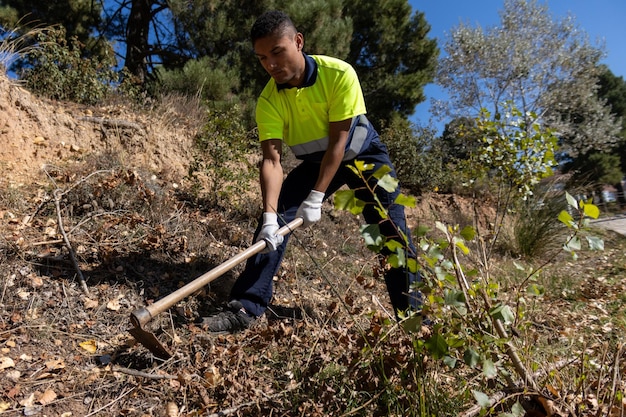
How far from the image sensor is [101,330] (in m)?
2.23

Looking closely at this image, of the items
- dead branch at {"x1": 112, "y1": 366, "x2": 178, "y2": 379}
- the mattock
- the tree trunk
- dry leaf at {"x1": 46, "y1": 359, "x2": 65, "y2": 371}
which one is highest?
the tree trunk

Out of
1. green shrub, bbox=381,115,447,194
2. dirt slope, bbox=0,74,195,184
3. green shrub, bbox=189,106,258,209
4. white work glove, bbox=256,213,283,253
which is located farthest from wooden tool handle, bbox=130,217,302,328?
green shrub, bbox=381,115,447,194

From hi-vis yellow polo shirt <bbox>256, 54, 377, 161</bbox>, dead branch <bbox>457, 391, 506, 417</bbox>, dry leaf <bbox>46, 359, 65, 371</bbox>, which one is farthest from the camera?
hi-vis yellow polo shirt <bbox>256, 54, 377, 161</bbox>

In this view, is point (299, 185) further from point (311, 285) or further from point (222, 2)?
point (222, 2)

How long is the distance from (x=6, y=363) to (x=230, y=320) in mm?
988

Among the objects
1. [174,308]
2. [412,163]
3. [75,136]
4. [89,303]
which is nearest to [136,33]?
Result: [75,136]

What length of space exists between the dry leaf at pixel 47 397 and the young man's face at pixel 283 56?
5.96ft

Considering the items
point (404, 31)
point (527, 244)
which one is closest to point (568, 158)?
point (404, 31)

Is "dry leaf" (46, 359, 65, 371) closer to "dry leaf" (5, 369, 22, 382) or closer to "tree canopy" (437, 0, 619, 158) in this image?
"dry leaf" (5, 369, 22, 382)

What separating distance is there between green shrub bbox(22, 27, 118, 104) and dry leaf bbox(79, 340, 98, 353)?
3387 millimetres

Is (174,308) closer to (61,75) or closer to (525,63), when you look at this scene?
(61,75)

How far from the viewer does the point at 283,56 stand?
2367 millimetres

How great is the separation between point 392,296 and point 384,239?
1300 mm

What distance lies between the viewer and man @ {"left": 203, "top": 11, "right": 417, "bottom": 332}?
7.73ft
